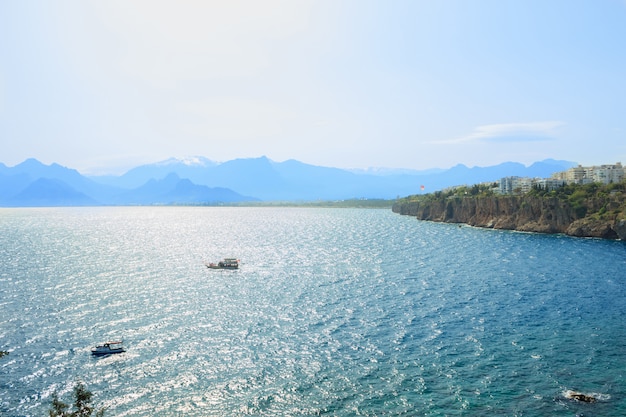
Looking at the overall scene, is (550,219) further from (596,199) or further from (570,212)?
(596,199)

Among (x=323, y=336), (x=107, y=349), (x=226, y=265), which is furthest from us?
(x=226, y=265)

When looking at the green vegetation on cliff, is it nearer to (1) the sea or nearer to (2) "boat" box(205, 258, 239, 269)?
(1) the sea

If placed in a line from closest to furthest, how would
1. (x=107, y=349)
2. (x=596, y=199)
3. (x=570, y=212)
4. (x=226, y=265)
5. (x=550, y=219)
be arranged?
(x=107, y=349) < (x=226, y=265) < (x=596, y=199) < (x=570, y=212) < (x=550, y=219)

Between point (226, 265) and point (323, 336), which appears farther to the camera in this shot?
point (226, 265)

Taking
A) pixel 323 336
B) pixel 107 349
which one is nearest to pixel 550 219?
pixel 323 336

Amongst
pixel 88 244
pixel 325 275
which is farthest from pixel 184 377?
pixel 88 244

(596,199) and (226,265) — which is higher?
(596,199)

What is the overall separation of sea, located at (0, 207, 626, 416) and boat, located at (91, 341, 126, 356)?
873 mm

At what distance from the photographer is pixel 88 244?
497 ft

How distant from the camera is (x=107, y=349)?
50.7m

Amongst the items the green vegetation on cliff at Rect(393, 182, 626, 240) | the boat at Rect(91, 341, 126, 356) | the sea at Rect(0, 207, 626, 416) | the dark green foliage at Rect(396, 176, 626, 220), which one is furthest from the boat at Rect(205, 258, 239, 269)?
the dark green foliage at Rect(396, 176, 626, 220)

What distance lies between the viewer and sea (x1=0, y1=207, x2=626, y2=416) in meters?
40.4

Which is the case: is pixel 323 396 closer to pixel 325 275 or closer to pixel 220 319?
pixel 220 319

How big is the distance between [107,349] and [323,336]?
81.5 ft
